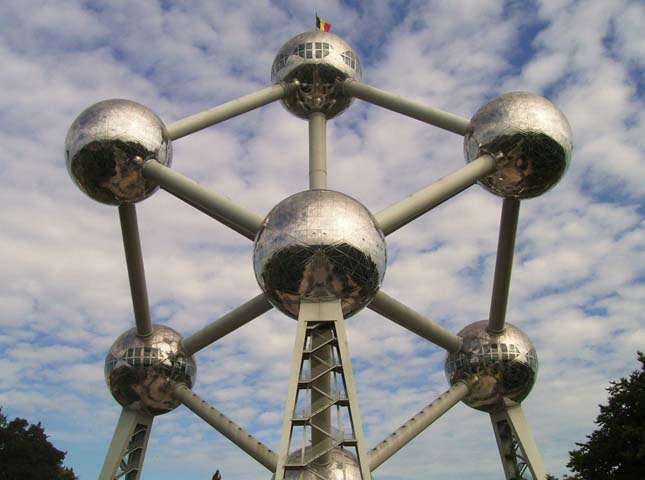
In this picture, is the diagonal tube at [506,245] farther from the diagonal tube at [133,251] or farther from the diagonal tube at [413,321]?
the diagonal tube at [133,251]

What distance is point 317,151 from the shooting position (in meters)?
16.8

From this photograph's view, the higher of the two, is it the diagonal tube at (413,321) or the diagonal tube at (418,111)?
the diagonal tube at (418,111)

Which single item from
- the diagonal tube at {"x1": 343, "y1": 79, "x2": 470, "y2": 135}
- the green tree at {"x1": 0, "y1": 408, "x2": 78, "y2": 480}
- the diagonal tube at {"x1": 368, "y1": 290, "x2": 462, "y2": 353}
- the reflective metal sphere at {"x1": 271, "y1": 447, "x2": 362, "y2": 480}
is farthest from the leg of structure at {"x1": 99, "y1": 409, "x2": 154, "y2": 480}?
the green tree at {"x1": 0, "y1": 408, "x2": 78, "y2": 480}

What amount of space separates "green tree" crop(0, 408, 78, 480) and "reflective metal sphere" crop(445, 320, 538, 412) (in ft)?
70.4

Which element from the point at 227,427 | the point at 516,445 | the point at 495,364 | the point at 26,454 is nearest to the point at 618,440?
the point at 495,364

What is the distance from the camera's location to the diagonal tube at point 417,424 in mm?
13953

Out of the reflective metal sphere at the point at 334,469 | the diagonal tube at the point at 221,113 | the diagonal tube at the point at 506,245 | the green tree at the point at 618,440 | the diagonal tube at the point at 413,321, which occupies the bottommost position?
the reflective metal sphere at the point at 334,469

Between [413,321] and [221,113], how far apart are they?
626 centimetres

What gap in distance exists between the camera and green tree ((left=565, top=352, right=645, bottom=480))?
12703 millimetres

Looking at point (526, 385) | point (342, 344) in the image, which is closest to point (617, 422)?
point (526, 385)

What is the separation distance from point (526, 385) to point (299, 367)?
7716 mm

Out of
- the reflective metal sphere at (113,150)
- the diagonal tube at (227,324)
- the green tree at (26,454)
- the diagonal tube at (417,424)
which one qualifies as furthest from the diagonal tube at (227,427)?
the green tree at (26,454)

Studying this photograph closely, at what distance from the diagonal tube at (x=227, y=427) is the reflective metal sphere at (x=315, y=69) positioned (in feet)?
25.5

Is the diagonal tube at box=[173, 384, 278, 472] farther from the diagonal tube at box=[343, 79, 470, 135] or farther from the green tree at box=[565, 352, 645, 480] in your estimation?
the diagonal tube at box=[343, 79, 470, 135]
